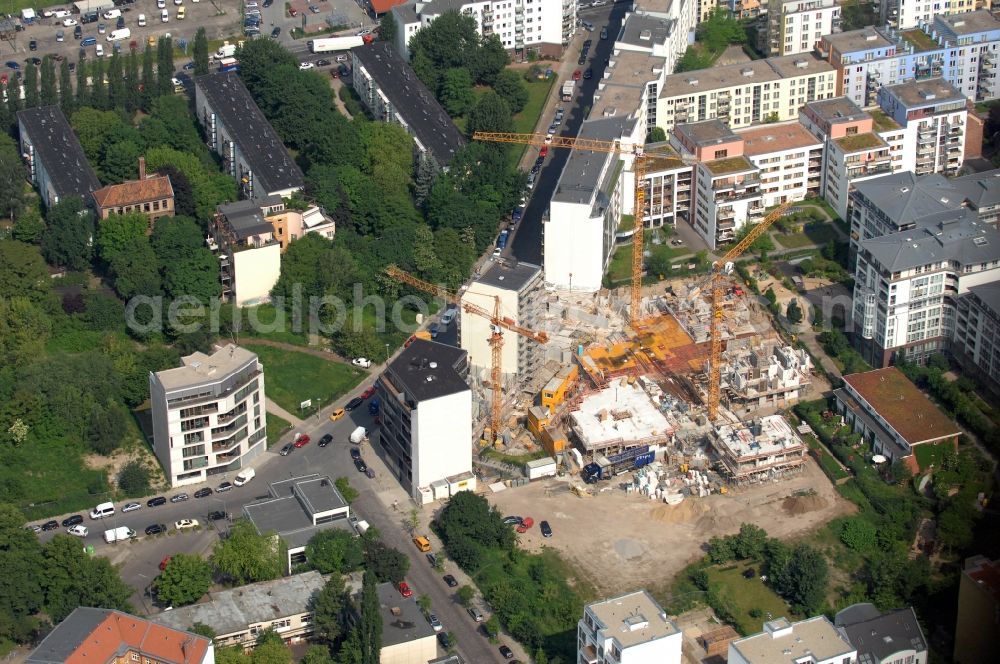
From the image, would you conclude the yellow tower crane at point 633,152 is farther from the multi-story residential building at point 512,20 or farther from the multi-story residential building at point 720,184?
the multi-story residential building at point 512,20

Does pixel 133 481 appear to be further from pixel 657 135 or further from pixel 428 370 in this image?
pixel 657 135

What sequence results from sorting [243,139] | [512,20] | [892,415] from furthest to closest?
[512,20] → [243,139] → [892,415]

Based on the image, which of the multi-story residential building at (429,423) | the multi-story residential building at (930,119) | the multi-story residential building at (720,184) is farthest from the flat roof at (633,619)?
the multi-story residential building at (930,119)

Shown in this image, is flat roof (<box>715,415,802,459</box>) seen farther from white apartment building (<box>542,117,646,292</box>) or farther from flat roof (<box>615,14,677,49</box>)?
flat roof (<box>615,14,677,49</box>)

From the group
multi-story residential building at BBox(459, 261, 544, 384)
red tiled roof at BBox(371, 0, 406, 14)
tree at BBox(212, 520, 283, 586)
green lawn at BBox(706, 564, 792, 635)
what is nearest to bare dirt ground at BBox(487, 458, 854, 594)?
green lawn at BBox(706, 564, 792, 635)

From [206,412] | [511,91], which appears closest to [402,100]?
[511,91]
